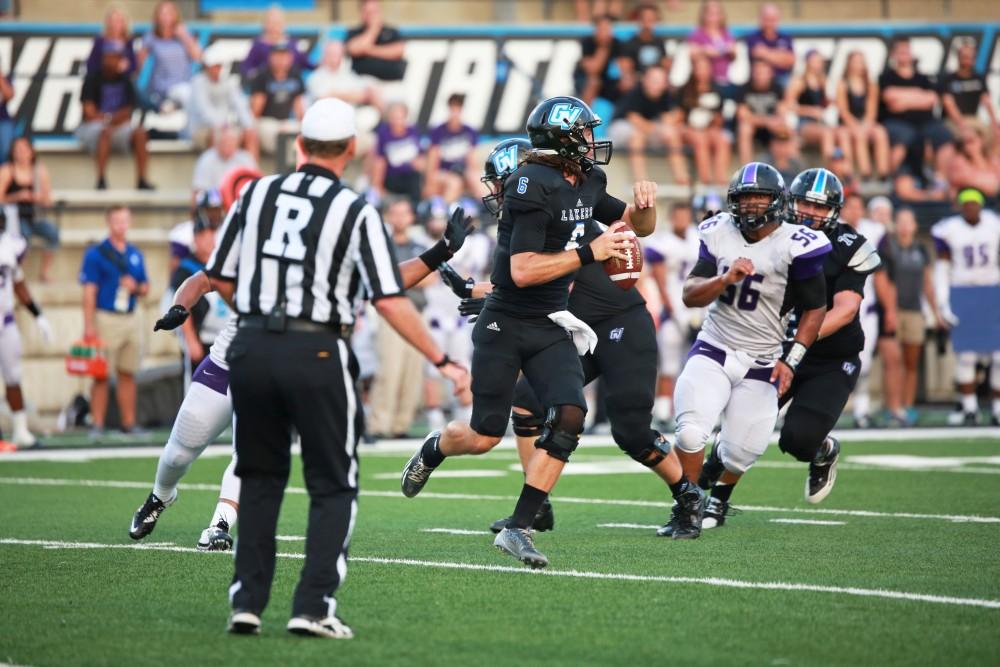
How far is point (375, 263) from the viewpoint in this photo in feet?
17.5

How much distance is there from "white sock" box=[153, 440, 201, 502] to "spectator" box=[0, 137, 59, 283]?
30.0 ft

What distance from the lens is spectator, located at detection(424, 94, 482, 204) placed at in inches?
678

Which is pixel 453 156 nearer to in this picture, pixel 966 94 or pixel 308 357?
pixel 966 94

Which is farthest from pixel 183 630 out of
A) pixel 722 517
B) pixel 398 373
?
pixel 398 373

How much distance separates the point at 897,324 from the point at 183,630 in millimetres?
12433

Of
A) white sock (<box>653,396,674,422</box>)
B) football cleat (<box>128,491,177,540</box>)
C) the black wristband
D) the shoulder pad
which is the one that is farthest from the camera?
white sock (<box>653,396,674,422</box>)

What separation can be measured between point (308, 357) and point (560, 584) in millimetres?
1664

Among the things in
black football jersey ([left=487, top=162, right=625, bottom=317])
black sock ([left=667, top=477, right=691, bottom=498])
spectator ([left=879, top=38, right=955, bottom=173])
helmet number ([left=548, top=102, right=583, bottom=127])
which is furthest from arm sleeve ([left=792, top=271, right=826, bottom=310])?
spectator ([left=879, top=38, right=955, bottom=173])

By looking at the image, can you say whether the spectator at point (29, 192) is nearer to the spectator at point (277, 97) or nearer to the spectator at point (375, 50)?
the spectator at point (277, 97)

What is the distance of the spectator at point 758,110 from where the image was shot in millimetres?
18281

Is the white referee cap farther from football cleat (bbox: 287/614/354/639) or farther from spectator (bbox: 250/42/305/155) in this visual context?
spectator (bbox: 250/42/305/155)

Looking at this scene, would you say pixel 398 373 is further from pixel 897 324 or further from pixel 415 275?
pixel 415 275

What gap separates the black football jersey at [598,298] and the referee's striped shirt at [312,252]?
3.20 meters

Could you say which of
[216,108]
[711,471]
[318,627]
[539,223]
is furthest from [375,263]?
[216,108]
